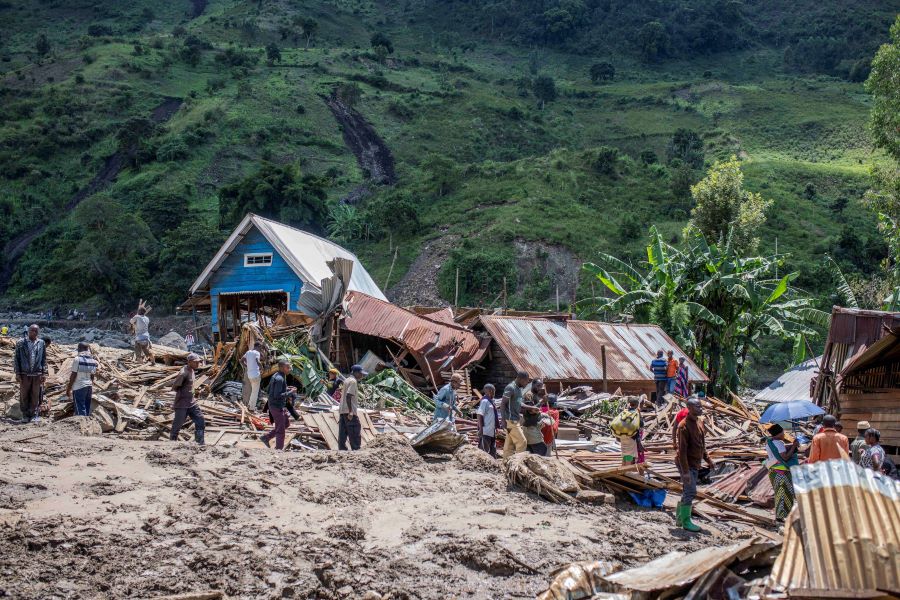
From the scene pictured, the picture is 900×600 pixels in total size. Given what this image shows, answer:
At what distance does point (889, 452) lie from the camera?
14414 millimetres

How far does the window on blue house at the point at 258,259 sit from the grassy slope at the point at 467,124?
85.6 feet

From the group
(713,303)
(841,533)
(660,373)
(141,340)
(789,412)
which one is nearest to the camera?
(841,533)

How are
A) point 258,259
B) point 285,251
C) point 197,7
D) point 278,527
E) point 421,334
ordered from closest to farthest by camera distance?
point 278,527
point 421,334
point 285,251
point 258,259
point 197,7

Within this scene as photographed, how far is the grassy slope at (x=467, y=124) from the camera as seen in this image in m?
56.7

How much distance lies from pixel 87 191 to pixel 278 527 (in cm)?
6570

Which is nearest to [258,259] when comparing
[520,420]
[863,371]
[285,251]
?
[285,251]

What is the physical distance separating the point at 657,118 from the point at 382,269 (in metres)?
46.5

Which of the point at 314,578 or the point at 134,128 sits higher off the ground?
the point at 134,128

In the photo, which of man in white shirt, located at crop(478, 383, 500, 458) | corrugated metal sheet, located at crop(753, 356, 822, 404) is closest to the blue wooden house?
man in white shirt, located at crop(478, 383, 500, 458)

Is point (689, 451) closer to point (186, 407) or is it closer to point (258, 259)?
point (186, 407)

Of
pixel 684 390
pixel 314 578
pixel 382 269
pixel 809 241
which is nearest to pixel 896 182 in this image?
pixel 684 390

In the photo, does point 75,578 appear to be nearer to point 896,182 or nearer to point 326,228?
point 896,182

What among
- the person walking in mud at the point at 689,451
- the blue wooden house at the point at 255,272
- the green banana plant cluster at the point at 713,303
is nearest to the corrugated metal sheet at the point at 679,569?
the person walking in mud at the point at 689,451

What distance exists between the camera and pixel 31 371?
1262 cm
